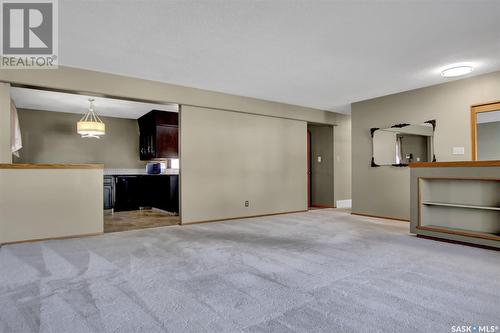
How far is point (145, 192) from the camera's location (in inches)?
308

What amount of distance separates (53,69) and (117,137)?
4.09m

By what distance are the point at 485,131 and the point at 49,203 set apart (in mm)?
6604

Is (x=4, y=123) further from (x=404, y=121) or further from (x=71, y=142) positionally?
(x=404, y=121)

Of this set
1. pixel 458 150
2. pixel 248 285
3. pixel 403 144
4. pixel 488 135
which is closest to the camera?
pixel 248 285

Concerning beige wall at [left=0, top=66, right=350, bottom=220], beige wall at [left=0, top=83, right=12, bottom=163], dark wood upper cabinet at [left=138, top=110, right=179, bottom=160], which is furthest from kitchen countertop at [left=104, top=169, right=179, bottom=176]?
beige wall at [left=0, top=83, right=12, bottom=163]

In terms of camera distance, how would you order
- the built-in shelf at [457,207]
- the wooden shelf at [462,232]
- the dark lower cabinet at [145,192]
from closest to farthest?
the wooden shelf at [462,232], the built-in shelf at [457,207], the dark lower cabinet at [145,192]

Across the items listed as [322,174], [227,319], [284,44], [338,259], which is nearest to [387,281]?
[338,259]

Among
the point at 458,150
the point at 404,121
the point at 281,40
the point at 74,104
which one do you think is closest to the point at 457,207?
the point at 458,150

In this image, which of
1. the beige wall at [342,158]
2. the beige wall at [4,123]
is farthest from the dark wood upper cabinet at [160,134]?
the beige wall at [342,158]

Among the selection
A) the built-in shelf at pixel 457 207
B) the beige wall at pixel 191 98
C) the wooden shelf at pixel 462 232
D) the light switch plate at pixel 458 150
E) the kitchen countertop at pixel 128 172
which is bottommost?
the wooden shelf at pixel 462 232

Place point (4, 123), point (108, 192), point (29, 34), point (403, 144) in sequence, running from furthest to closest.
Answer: point (108, 192)
point (403, 144)
point (4, 123)
point (29, 34)

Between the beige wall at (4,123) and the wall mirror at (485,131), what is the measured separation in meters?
6.77

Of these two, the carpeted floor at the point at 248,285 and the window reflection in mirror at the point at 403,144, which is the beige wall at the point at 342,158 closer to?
the window reflection in mirror at the point at 403,144

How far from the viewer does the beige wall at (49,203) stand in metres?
3.91
